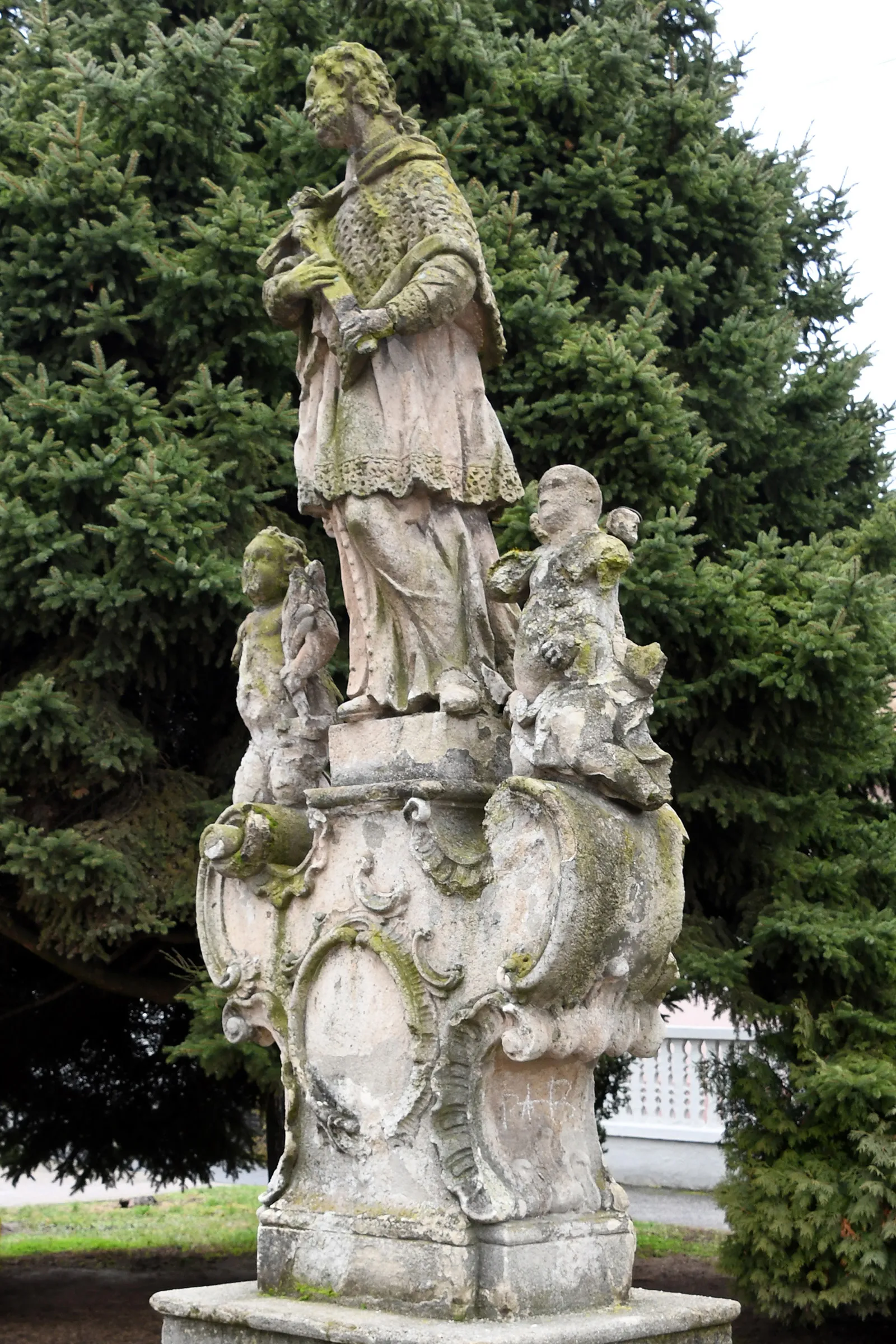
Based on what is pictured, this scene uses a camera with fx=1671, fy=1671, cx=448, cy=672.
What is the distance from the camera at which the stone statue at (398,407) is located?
17.8ft

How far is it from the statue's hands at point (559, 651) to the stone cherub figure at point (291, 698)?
3.50 feet

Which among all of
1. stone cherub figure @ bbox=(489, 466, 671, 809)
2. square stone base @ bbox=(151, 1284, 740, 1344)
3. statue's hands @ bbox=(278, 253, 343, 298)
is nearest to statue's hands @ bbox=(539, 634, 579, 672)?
stone cherub figure @ bbox=(489, 466, 671, 809)

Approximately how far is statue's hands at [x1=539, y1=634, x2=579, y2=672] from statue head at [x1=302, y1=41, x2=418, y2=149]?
2.03m

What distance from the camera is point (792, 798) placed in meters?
8.59

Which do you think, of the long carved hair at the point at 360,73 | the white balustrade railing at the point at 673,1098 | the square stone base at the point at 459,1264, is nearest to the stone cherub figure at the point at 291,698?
the square stone base at the point at 459,1264

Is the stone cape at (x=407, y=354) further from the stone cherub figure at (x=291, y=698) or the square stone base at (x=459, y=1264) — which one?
the square stone base at (x=459, y=1264)

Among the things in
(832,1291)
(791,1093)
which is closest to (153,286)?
(791,1093)

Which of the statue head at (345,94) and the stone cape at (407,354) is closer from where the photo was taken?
the stone cape at (407,354)

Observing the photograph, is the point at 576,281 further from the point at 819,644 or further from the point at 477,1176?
the point at 477,1176

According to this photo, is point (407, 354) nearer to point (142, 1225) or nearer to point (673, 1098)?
point (142, 1225)

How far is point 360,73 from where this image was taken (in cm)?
569

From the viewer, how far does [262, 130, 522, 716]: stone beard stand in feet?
17.8

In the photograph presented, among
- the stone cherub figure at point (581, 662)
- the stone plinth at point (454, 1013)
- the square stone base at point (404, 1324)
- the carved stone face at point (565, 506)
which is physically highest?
the carved stone face at point (565, 506)

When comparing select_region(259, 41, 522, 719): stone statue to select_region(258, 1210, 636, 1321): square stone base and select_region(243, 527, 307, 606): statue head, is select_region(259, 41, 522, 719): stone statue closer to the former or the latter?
select_region(243, 527, 307, 606): statue head
